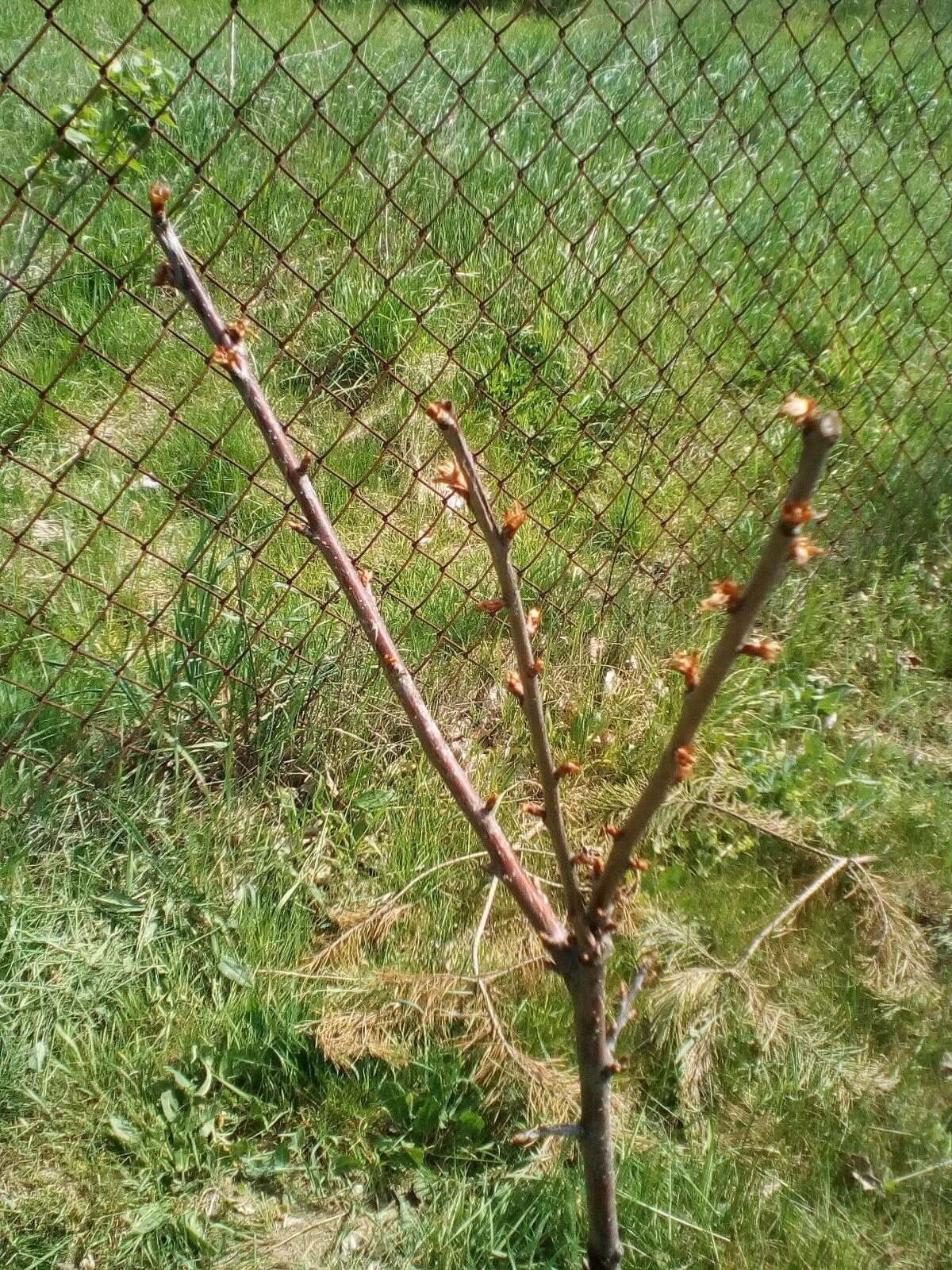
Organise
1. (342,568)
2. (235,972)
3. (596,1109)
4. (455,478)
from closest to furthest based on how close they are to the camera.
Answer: (455,478) < (342,568) < (596,1109) < (235,972)

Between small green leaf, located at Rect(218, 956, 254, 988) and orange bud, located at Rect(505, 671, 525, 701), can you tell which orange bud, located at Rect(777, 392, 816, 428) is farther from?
small green leaf, located at Rect(218, 956, 254, 988)

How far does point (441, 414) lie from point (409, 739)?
1.60 meters

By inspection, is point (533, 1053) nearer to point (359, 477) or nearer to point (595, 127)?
point (359, 477)

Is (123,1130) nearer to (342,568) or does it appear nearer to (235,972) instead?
(235,972)

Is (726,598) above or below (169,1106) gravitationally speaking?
above

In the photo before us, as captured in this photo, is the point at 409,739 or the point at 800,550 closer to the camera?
the point at 800,550

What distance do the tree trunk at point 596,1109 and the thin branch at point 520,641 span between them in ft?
0.26

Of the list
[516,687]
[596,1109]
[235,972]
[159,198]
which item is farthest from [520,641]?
[235,972]

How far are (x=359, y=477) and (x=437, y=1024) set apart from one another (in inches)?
62.3

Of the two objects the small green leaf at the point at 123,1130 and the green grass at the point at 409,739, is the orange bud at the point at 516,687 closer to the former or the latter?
the green grass at the point at 409,739

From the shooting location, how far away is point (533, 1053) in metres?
1.83

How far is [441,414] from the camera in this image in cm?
83

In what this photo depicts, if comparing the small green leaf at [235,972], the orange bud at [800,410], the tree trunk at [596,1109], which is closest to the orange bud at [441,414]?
the orange bud at [800,410]

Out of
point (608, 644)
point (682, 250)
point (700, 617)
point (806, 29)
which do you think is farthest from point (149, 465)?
point (806, 29)
